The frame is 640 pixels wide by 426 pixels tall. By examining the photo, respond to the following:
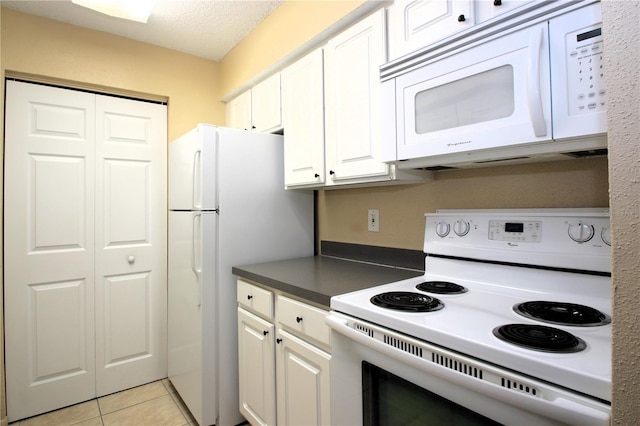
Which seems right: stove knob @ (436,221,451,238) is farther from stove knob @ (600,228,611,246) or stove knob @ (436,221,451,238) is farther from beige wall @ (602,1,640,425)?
beige wall @ (602,1,640,425)

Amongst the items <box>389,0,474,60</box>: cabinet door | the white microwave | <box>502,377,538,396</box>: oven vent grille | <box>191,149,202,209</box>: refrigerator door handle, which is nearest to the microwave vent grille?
the white microwave

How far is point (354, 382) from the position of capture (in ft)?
3.70

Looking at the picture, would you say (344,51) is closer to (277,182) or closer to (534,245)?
(277,182)

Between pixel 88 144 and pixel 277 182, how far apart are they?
1.35m

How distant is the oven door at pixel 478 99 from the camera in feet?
3.07

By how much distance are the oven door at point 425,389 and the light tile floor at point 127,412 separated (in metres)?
1.39

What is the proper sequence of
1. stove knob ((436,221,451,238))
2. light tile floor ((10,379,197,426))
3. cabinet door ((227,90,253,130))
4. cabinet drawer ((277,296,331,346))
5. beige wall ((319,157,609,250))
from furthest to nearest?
cabinet door ((227,90,253,130)) → light tile floor ((10,379,197,426)) → stove knob ((436,221,451,238)) → cabinet drawer ((277,296,331,346)) → beige wall ((319,157,609,250))

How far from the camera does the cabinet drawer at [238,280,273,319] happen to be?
1.62 metres

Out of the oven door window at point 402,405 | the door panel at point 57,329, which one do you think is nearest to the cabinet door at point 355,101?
the oven door window at point 402,405

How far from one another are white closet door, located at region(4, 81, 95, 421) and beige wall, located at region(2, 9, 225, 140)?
0.47 feet

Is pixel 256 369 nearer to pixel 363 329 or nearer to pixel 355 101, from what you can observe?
pixel 363 329

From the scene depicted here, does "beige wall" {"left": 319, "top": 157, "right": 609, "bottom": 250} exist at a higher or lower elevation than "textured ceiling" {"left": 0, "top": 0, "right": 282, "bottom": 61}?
lower

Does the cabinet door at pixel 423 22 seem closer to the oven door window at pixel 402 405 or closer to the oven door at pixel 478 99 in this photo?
the oven door at pixel 478 99

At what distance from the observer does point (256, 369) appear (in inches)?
67.7
